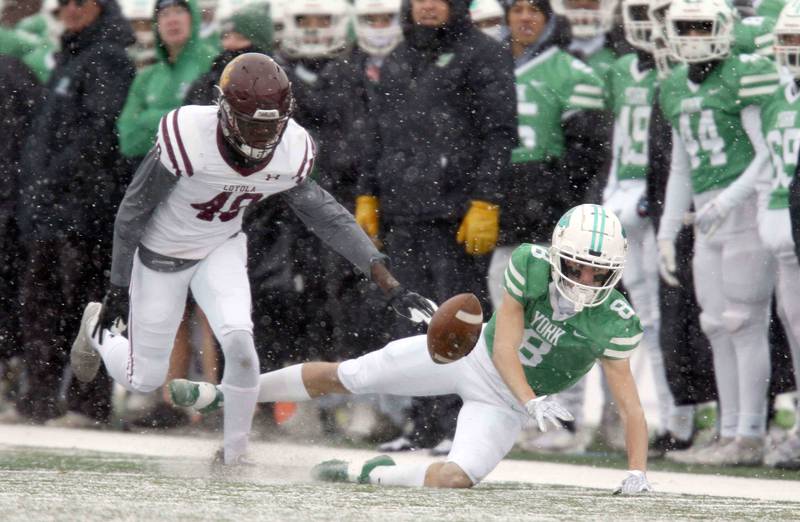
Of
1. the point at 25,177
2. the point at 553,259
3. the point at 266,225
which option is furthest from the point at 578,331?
the point at 25,177

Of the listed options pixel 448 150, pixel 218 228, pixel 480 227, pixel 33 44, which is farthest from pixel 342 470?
pixel 33 44

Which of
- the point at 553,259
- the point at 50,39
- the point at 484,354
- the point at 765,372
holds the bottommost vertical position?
the point at 765,372

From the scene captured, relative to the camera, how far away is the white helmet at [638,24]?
714 centimetres

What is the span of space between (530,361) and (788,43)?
1816 millimetres

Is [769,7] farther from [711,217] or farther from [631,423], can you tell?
[631,423]

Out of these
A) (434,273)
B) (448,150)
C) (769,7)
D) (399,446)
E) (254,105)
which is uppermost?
(769,7)

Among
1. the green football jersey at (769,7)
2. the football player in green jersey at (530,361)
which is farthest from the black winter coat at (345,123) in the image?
the football player in green jersey at (530,361)

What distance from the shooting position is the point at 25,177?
820 cm

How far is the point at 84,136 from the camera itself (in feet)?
26.2

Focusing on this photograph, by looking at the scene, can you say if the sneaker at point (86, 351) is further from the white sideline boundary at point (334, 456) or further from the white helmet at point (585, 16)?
the white helmet at point (585, 16)

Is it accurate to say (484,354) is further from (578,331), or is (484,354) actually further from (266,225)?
(266,225)

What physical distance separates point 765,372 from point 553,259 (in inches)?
70.9

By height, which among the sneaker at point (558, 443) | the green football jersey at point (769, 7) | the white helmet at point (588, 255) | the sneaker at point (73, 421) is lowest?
the sneaker at point (73, 421)

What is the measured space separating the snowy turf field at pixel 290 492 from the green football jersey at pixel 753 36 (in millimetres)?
1715
